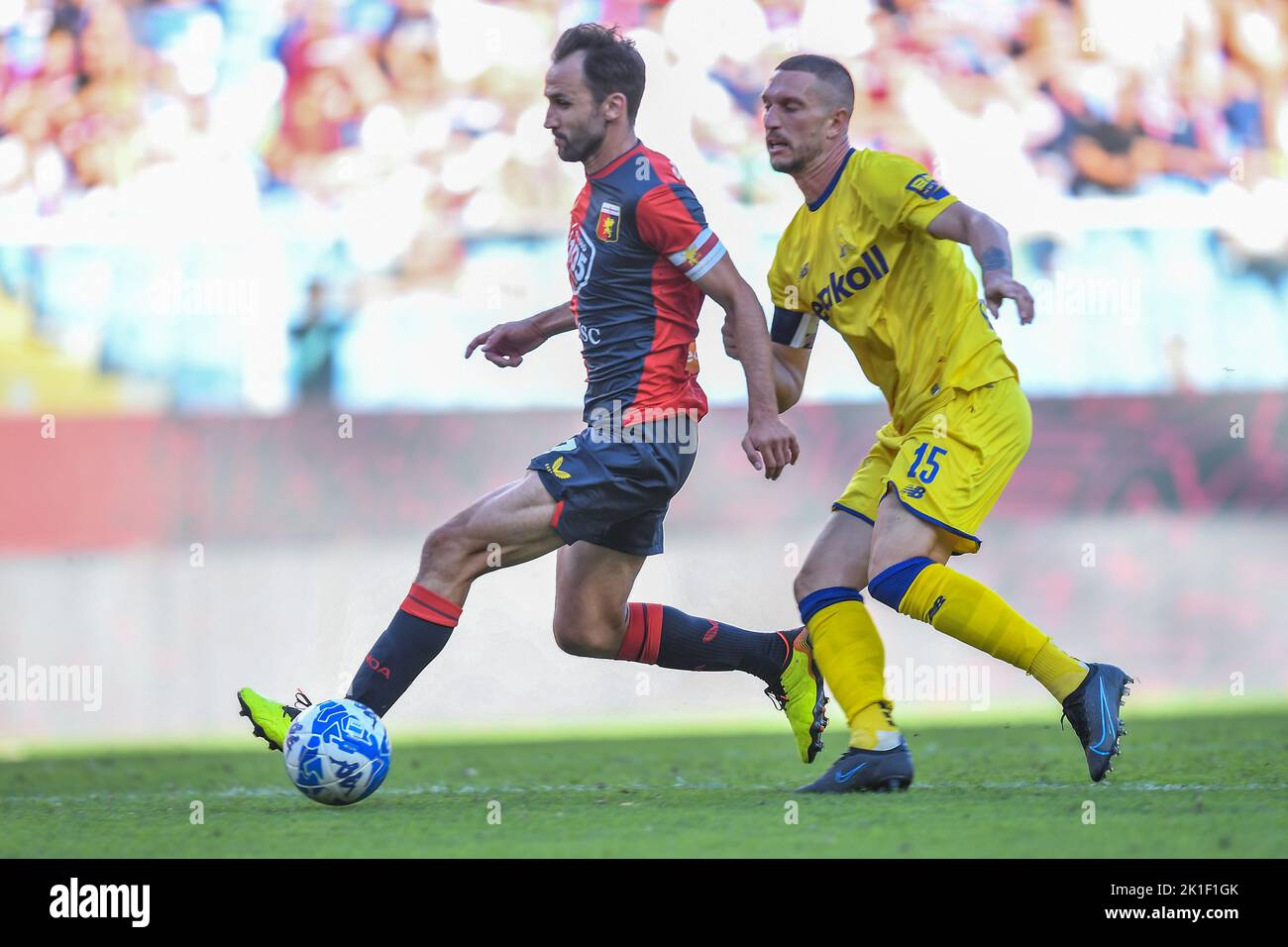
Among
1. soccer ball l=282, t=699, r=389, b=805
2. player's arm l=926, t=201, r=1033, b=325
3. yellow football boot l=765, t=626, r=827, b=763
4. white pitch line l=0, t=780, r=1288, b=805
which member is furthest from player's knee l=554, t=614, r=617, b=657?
player's arm l=926, t=201, r=1033, b=325

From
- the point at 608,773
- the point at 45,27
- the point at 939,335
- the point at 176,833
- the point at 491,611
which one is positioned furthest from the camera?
the point at 45,27

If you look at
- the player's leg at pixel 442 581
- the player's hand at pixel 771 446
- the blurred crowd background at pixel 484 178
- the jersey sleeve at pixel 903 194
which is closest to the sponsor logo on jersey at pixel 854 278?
the jersey sleeve at pixel 903 194

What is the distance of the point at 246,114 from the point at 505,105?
56.6 inches

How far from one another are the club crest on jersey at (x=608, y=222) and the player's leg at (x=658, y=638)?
2.85ft

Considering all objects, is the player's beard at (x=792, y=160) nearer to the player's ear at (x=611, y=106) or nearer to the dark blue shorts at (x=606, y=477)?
the player's ear at (x=611, y=106)

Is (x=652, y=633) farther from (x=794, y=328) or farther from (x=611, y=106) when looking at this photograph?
(x=611, y=106)

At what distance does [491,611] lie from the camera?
8461mm

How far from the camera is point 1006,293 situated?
3779 mm

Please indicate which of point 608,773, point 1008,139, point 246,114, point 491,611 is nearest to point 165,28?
point 246,114

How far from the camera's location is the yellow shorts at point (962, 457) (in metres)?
4.13

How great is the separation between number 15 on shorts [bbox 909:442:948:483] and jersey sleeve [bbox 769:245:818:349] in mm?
602

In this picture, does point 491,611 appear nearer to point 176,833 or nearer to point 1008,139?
point 1008,139

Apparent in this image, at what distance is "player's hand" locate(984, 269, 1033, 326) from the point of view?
373 centimetres

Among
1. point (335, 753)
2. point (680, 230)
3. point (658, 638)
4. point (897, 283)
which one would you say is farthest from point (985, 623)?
point (335, 753)
